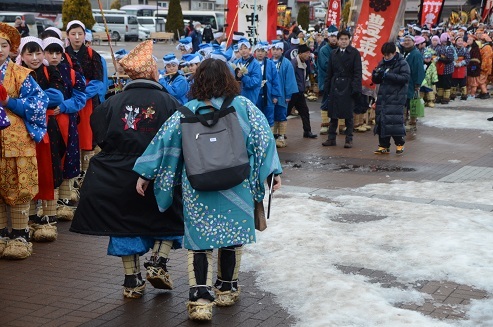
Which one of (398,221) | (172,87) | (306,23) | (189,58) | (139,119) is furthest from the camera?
(306,23)

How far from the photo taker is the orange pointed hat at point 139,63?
606cm

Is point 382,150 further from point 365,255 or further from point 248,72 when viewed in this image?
point 365,255

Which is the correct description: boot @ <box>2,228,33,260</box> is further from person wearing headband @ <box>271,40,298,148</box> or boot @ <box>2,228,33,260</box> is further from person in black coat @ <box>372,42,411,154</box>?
person in black coat @ <box>372,42,411,154</box>

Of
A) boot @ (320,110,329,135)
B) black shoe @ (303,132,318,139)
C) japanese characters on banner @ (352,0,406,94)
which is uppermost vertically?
japanese characters on banner @ (352,0,406,94)

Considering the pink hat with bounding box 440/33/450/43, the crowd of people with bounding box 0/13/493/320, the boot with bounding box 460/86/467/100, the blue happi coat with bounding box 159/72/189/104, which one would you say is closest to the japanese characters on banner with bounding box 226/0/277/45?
the crowd of people with bounding box 0/13/493/320

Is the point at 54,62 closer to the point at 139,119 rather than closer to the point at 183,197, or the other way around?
the point at 139,119

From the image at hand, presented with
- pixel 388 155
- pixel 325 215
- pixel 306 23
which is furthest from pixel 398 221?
pixel 306 23

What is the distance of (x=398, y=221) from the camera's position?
852 centimetres

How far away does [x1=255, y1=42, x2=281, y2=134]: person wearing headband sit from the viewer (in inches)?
525

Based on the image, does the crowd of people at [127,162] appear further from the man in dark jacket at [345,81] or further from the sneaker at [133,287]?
the man in dark jacket at [345,81]

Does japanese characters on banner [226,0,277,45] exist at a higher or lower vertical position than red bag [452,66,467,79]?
higher

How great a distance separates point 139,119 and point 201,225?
3.10 ft

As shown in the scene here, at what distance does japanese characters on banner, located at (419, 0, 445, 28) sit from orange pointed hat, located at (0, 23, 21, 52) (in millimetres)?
21162

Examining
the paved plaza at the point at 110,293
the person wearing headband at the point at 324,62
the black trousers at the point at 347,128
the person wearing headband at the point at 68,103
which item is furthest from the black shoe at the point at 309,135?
the person wearing headband at the point at 68,103
